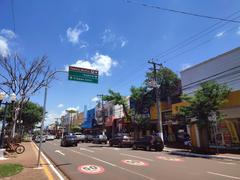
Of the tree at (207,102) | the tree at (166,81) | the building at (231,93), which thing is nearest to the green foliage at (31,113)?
the tree at (166,81)

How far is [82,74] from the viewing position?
55.0 feet

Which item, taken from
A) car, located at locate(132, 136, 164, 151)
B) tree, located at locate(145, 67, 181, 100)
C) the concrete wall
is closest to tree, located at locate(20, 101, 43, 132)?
tree, located at locate(145, 67, 181, 100)

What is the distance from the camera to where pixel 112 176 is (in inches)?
403

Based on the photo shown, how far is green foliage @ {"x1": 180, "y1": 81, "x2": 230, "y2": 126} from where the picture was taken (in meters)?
19.6

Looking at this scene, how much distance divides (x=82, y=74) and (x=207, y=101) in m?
10.1

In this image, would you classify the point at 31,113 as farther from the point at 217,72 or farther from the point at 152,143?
the point at 217,72

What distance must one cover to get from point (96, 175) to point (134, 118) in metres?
25.0

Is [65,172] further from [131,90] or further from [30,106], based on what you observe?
A: [30,106]

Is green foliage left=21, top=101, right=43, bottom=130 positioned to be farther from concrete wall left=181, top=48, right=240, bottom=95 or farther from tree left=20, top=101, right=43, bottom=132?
concrete wall left=181, top=48, right=240, bottom=95

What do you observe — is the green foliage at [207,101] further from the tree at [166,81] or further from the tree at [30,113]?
the tree at [30,113]

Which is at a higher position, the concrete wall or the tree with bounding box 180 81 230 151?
the concrete wall

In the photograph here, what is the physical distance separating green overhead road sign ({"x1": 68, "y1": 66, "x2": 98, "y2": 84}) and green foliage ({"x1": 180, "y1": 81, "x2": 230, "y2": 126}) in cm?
855

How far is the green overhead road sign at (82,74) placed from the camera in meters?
16.3


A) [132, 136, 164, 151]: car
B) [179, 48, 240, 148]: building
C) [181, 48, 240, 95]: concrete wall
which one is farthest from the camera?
[132, 136, 164, 151]: car
